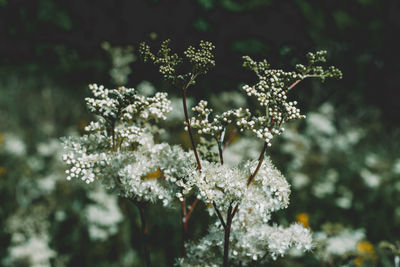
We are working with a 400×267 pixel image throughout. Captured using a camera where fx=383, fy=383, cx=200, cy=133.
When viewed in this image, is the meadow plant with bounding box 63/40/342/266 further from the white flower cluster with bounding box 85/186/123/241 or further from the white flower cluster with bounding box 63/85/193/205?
the white flower cluster with bounding box 85/186/123/241

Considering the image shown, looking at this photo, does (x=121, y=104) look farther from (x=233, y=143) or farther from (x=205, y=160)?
(x=233, y=143)

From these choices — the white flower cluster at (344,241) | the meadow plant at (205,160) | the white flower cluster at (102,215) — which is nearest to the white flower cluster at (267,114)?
the meadow plant at (205,160)

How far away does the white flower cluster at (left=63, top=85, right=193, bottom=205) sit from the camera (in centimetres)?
107

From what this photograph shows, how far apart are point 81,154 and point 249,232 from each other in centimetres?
55

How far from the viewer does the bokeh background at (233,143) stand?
256 cm

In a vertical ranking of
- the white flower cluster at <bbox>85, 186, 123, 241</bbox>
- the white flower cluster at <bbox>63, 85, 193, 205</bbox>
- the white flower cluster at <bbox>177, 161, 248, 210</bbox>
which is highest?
the white flower cluster at <bbox>85, 186, 123, 241</bbox>

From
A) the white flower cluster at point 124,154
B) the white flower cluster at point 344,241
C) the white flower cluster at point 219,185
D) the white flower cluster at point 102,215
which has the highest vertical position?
the white flower cluster at point 102,215

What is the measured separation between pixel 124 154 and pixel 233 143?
300 cm

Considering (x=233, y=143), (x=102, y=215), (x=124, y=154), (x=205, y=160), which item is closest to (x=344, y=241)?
(x=233, y=143)

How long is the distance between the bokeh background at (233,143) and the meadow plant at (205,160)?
0.62 ft

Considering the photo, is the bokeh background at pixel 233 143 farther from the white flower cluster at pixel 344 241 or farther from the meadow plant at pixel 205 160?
the meadow plant at pixel 205 160

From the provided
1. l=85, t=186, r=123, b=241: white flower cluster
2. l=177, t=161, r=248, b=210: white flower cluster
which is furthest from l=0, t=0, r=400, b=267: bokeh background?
l=177, t=161, r=248, b=210: white flower cluster

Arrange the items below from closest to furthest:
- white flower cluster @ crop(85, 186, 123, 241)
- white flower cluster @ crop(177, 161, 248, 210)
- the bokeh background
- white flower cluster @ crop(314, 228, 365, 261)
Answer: white flower cluster @ crop(177, 161, 248, 210) → the bokeh background → white flower cluster @ crop(314, 228, 365, 261) → white flower cluster @ crop(85, 186, 123, 241)

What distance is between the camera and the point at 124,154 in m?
1.12
